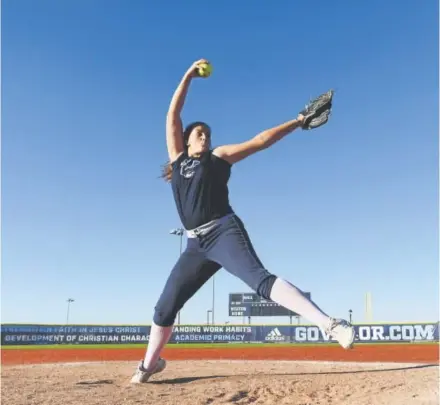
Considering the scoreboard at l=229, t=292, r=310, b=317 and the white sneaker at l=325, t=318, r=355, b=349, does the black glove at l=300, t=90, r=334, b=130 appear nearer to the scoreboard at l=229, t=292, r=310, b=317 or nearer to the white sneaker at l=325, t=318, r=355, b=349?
the white sneaker at l=325, t=318, r=355, b=349

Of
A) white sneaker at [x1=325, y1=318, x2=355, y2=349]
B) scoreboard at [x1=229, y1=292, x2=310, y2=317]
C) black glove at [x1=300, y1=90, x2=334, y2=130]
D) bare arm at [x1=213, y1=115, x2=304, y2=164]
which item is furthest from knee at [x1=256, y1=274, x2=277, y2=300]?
scoreboard at [x1=229, y1=292, x2=310, y2=317]

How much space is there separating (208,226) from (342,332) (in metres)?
1.57

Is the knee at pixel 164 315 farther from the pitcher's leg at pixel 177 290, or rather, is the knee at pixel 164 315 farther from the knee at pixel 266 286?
the knee at pixel 266 286

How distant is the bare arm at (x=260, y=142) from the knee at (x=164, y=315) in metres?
1.82

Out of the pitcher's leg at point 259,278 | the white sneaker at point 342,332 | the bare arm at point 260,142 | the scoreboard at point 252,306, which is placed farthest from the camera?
the scoreboard at point 252,306

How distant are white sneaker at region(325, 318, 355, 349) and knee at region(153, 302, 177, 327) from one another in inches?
74.0

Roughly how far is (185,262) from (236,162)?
1.17 m

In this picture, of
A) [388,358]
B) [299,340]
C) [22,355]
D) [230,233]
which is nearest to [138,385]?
[230,233]

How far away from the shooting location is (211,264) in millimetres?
4656

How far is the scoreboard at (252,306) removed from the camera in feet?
134

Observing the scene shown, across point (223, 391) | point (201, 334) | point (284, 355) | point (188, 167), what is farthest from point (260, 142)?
point (201, 334)

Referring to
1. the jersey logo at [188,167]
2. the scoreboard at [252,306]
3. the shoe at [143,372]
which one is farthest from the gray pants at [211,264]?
the scoreboard at [252,306]

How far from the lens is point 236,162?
4.50 metres

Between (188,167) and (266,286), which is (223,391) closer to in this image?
(266,286)
